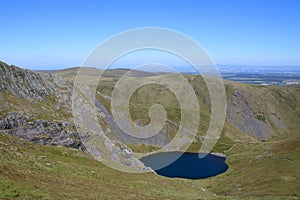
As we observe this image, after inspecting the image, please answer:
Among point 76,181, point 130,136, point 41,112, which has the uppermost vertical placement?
point 41,112

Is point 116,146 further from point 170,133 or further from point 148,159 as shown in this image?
point 170,133

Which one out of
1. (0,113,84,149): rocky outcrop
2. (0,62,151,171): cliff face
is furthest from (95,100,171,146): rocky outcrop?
(0,113,84,149): rocky outcrop

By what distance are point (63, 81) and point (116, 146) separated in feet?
200

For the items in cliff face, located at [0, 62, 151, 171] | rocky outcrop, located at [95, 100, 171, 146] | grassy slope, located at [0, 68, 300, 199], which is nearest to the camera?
grassy slope, located at [0, 68, 300, 199]

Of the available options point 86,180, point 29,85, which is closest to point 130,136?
point 29,85

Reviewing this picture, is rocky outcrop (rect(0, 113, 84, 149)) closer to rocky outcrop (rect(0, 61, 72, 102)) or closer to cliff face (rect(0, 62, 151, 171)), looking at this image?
cliff face (rect(0, 62, 151, 171))

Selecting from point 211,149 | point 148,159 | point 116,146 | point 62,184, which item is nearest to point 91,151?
point 116,146

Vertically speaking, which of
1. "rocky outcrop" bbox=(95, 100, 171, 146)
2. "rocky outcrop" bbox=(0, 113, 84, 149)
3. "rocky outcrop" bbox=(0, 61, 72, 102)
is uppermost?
"rocky outcrop" bbox=(0, 61, 72, 102)

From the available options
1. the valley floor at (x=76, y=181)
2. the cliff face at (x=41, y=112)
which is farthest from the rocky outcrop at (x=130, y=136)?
the valley floor at (x=76, y=181)

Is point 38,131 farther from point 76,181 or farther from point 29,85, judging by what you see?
point 76,181

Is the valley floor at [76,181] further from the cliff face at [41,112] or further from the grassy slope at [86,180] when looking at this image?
the cliff face at [41,112]

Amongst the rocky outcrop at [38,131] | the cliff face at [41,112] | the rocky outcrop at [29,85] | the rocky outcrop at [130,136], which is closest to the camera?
the rocky outcrop at [38,131]

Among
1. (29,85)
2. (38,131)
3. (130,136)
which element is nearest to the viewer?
(38,131)

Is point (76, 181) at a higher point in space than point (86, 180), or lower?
higher
